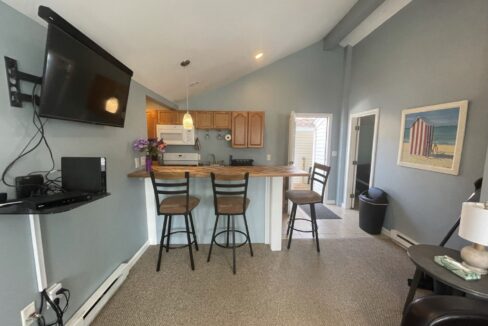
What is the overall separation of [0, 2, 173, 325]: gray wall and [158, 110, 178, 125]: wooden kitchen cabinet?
5.59ft

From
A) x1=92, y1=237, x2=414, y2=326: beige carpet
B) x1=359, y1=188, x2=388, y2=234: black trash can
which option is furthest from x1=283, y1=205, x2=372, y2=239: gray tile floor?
x1=92, y1=237, x2=414, y2=326: beige carpet

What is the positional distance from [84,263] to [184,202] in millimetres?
965

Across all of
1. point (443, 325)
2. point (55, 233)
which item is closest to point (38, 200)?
point (55, 233)

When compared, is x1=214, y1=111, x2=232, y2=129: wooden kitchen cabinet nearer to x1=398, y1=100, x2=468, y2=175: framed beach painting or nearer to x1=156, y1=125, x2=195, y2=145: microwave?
x1=156, y1=125, x2=195, y2=145: microwave

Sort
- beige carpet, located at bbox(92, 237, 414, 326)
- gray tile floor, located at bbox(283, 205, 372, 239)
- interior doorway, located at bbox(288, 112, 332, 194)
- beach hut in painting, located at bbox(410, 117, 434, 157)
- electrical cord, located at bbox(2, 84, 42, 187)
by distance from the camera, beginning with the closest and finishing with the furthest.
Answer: electrical cord, located at bbox(2, 84, 42, 187)
beige carpet, located at bbox(92, 237, 414, 326)
beach hut in painting, located at bbox(410, 117, 434, 157)
gray tile floor, located at bbox(283, 205, 372, 239)
interior doorway, located at bbox(288, 112, 332, 194)

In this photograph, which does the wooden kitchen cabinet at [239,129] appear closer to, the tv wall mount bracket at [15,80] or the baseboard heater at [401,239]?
the baseboard heater at [401,239]

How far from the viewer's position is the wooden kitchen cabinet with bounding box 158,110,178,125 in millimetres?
4168

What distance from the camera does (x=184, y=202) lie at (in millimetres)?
2281

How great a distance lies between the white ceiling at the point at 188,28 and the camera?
1370 millimetres

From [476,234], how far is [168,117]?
4410 millimetres

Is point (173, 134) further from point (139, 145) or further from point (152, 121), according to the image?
point (139, 145)

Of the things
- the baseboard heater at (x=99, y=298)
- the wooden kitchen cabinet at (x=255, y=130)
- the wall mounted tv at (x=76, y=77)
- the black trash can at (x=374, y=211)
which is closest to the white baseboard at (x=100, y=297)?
the baseboard heater at (x=99, y=298)

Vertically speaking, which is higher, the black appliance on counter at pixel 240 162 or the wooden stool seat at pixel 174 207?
the black appliance on counter at pixel 240 162

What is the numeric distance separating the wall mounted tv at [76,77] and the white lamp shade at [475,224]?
263 cm
